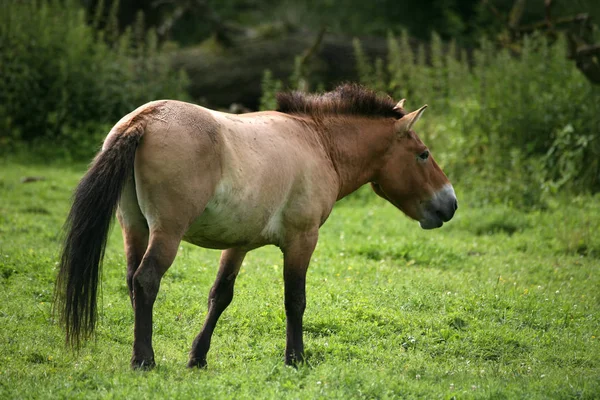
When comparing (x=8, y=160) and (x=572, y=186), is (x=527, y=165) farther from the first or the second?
(x=8, y=160)

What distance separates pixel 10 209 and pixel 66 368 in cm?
545

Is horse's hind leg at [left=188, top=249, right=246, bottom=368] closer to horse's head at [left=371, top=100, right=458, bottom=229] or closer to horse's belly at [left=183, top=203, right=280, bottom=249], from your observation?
horse's belly at [left=183, top=203, right=280, bottom=249]

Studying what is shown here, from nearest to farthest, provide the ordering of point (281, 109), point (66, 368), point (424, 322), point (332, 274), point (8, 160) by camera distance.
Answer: point (66, 368) < point (281, 109) < point (424, 322) < point (332, 274) < point (8, 160)

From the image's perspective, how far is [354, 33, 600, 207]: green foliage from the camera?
449 inches

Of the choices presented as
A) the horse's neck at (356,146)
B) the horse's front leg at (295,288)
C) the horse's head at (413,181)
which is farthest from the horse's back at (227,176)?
the horse's head at (413,181)

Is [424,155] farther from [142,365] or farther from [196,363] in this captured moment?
[142,365]

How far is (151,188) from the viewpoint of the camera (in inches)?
180

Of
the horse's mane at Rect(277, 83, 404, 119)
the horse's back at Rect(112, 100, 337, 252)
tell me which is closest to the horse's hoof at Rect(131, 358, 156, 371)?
the horse's back at Rect(112, 100, 337, 252)

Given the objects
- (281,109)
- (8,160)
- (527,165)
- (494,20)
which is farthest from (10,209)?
(494,20)

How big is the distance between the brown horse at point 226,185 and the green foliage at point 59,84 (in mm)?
8166

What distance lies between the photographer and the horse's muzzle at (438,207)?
6359mm

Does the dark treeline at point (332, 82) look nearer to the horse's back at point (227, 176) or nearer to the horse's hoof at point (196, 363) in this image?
the horse's back at point (227, 176)

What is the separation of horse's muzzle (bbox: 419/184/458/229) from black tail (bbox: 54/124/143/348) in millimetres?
2770

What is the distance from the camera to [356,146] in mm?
6094
